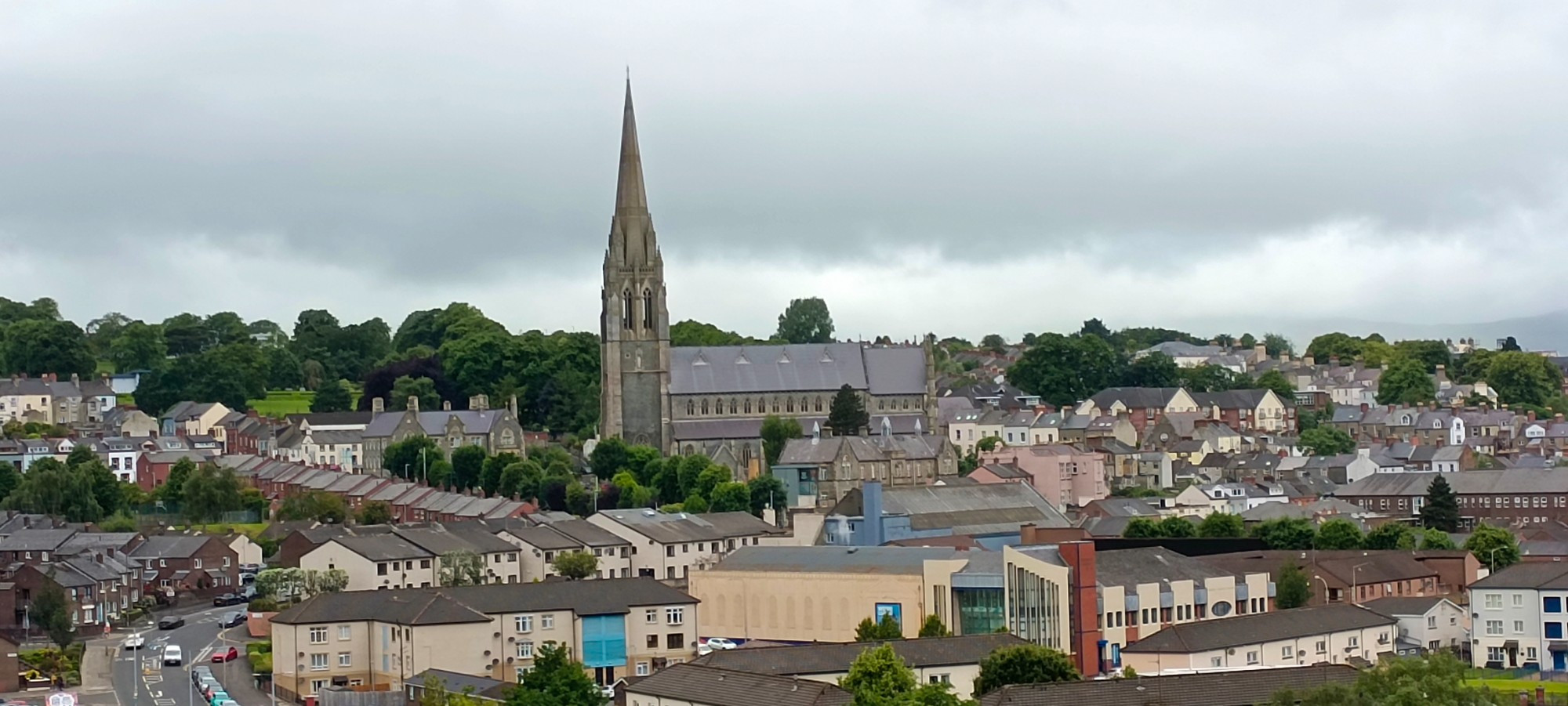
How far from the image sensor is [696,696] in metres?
44.5

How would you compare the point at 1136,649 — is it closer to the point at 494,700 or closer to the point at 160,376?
the point at 494,700

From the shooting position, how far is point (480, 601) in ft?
197

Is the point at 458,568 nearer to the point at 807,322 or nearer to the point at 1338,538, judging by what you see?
the point at 1338,538

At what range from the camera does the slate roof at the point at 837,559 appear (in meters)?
64.9

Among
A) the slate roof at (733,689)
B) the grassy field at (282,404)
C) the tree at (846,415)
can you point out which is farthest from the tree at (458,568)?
the grassy field at (282,404)

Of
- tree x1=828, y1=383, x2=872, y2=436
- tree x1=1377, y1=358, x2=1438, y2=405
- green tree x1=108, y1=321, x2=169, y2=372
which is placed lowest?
tree x1=828, y1=383, x2=872, y2=436

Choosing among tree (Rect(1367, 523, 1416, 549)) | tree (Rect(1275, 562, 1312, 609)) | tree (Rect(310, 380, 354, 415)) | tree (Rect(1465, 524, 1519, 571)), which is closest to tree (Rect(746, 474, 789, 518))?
tree (Rect(1367, 523, 1416, 549))

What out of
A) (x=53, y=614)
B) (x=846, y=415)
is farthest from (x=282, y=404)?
(x=53, y=614)

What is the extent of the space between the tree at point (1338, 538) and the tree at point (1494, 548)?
Result: 3.68m

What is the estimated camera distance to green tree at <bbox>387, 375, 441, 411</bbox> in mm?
126000

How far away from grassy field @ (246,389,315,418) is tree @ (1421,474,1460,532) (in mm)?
69413

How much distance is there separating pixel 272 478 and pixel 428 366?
30648mm

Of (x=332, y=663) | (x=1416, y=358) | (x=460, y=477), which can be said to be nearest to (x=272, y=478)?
(x=460, y=477)

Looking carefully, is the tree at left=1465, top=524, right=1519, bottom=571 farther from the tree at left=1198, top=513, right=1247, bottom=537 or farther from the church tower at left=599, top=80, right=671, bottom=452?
the church tower at left=599, top=80, right=671, bottom=452
